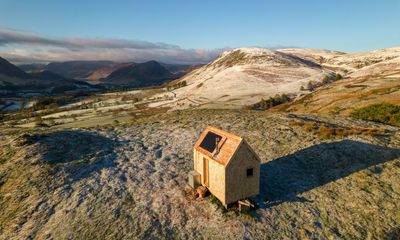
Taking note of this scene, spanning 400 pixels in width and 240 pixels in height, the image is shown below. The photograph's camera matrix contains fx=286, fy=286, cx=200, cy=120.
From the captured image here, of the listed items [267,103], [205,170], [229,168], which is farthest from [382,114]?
[267,103]

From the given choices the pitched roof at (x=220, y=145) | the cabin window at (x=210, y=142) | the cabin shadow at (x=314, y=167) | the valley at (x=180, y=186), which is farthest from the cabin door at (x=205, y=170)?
the cabin shadow at (x=314, y=167)

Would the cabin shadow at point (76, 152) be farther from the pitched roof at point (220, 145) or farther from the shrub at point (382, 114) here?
the shrub at point (382, 114)

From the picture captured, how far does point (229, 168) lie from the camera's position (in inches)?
792

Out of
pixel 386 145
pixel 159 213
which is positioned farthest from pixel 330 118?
pixel 159 213

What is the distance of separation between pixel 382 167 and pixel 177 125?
23.6 meters

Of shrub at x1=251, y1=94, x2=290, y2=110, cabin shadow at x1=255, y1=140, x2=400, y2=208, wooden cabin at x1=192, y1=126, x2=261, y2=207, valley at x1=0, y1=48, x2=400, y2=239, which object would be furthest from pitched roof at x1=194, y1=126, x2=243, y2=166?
shrub at x1=251, y1=94, x2=290, y2=110

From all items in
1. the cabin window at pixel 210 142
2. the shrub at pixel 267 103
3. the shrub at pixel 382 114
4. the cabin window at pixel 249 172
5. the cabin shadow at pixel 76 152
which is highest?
the cabin window at pixel 210 142

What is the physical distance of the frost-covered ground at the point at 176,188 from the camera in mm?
19312

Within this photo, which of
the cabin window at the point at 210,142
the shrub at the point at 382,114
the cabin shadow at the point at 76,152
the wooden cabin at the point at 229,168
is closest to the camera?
the wooden cabin at the point at 229,168

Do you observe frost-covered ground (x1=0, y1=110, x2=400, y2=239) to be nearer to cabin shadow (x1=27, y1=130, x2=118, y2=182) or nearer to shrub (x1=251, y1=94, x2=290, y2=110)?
cabin shadow (x1=27, y1=130, x2=118, y2=182)

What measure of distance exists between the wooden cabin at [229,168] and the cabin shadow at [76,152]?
996cm

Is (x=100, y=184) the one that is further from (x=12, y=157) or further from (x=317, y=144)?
(x=317, y=144)

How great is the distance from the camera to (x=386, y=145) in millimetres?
31516

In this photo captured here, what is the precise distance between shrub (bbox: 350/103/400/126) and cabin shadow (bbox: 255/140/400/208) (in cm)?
2025
